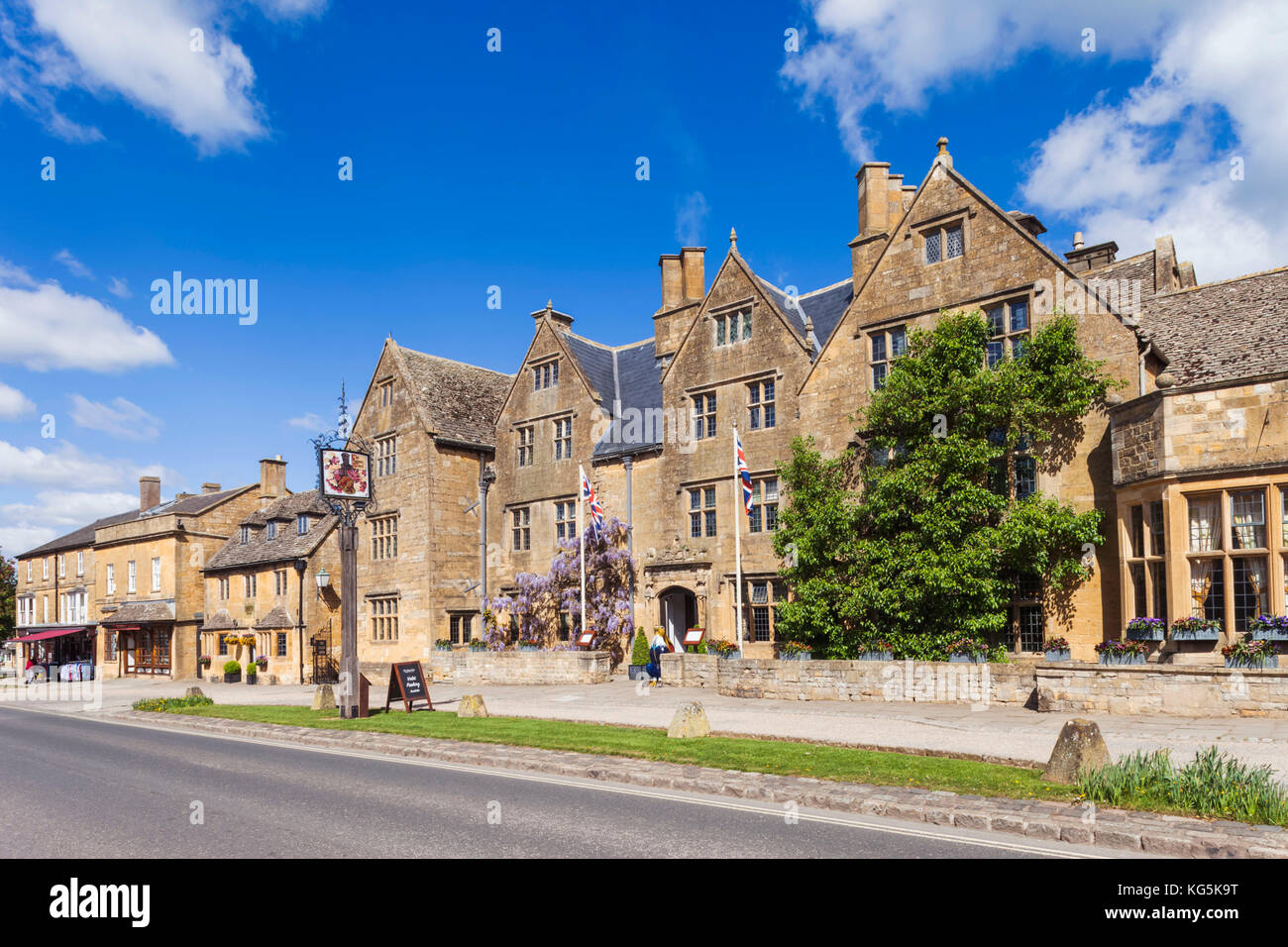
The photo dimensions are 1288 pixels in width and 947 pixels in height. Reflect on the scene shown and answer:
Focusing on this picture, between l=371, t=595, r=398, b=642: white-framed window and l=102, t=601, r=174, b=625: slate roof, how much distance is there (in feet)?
46.5

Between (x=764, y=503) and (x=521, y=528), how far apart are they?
11.7 m

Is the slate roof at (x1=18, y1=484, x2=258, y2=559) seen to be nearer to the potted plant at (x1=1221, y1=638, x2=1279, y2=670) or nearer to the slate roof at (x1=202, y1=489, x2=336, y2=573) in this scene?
the slate roof at (x1=202, y1=489, x2=336, y2=573)

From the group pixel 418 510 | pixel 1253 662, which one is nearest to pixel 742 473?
pixel 1253 662

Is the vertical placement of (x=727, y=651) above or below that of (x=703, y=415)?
below

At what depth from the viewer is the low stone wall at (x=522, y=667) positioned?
29.2 metres

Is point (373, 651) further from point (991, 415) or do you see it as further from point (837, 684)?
point (991, 415)

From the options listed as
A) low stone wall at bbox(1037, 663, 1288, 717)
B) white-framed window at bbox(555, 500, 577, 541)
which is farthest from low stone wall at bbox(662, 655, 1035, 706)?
white-framed window at bbox(555, 500, 577, 541)

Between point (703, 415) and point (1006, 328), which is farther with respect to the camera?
point (703, 415)

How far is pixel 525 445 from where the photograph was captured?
36.4m

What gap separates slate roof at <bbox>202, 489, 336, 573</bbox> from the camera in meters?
41.2

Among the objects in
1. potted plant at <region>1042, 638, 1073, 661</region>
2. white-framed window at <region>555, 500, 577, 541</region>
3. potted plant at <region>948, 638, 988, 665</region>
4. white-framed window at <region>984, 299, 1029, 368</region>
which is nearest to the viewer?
potted plant at <region>1042, 638, 1073, 661</region>

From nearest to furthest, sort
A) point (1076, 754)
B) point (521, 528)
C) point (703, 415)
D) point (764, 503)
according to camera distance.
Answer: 1. point (1076, 754)
2. point (764, 503)
3. point (703, 415)
4. point (521, 528)

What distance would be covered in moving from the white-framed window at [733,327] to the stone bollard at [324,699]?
53.5 feet

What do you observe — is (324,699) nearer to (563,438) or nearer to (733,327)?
(563,438)
